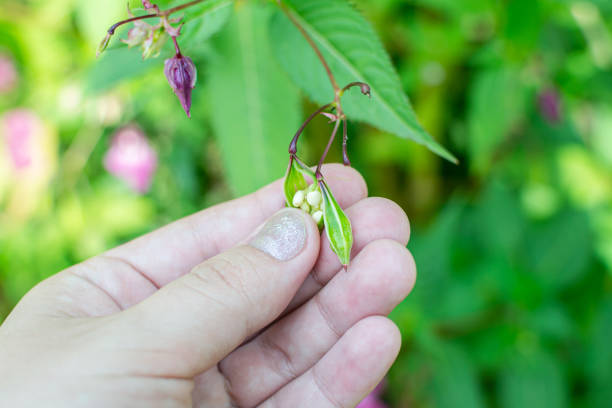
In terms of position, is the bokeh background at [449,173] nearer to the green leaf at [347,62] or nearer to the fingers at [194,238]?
the fingers at [194,238]

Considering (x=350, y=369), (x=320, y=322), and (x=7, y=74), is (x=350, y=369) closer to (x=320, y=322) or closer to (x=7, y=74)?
(x=320, y=322)

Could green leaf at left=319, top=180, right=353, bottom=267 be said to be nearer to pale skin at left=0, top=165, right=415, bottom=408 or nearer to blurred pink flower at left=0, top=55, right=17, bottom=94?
pale skin at left=0, top=165, right=415, bottom=408

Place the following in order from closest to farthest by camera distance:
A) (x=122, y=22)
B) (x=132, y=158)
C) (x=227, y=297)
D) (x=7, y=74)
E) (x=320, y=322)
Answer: (x=122, y=22)
(x=227, y=297)
(x=320, y=322)
(x=132, y=158)
(x=7, y=74)

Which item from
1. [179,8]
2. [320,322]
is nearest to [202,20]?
[179,8]

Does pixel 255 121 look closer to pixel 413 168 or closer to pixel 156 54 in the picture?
pixel 156 54

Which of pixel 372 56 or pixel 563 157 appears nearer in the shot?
pixel 372 56

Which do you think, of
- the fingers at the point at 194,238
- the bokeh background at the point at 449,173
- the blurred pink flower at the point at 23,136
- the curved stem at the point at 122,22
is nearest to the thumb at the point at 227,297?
the fingers at the point at 194,238

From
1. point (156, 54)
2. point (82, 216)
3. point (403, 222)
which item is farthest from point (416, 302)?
point (82, 216)
